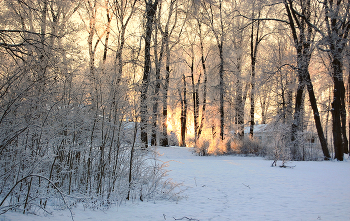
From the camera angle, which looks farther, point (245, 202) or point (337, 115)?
point (337, 115)

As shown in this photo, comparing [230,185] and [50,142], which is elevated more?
[50,142]

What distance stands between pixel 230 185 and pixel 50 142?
14.2 ft

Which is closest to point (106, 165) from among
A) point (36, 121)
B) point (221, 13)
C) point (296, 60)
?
point (36, 121)

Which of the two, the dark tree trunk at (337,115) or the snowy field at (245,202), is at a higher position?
the dark tree trunk at (337,115)

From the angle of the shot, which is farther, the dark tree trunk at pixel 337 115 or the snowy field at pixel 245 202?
the dark tree trunk at pixel 337 115

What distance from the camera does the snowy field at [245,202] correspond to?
4.00 meters

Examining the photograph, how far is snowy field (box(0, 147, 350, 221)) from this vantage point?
4.00 metres

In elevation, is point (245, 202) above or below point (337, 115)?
below

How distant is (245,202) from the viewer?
4945 mm

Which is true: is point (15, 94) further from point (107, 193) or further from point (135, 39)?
point (135, 39)

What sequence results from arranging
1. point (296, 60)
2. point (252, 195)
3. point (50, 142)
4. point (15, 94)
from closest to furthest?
point (15, 94) < point (50, 142) < point (252, 195) < point (296, 60)

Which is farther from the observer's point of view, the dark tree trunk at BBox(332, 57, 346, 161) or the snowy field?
the dark tree trunk at BBox(332, 57, 346, 161)

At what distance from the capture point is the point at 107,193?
4.41 m

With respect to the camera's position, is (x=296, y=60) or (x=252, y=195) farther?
(x=296, y=60)
